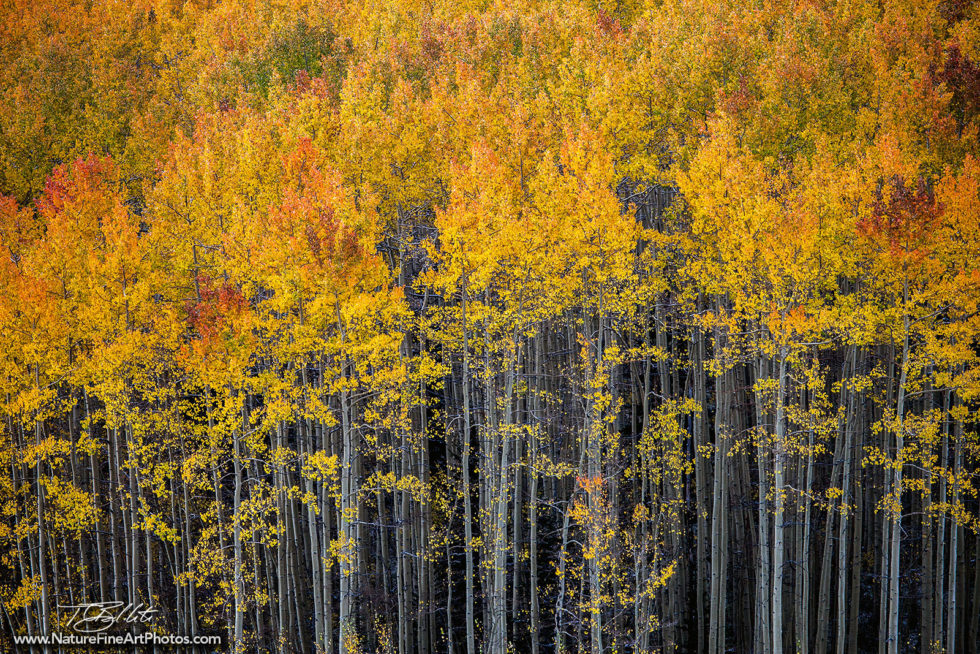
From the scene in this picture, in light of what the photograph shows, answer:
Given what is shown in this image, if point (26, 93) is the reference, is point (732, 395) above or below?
below

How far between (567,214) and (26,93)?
18.6m

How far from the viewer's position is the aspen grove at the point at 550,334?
1506 centimetres

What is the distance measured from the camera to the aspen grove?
1506 cm

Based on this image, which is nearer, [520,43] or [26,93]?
[520,43]

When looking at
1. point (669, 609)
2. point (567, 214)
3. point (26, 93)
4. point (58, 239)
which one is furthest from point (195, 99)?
point (669, 609)

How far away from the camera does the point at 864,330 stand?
1430cm

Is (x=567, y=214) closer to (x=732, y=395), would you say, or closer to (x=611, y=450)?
(x=611, y=450)
